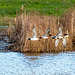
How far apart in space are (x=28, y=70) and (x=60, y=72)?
4.51 ft

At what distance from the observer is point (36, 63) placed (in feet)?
49.8

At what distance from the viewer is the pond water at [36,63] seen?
13695 mm

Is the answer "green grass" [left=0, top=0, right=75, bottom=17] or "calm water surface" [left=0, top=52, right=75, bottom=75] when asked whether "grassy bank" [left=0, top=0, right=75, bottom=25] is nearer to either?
"green grass" [left=0, top=0, right=75, bottom=17]

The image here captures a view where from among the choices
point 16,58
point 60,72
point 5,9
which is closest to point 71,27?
point 16,58

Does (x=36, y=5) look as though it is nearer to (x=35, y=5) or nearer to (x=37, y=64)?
(x=35, y=5)

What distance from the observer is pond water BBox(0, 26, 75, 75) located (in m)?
13.7

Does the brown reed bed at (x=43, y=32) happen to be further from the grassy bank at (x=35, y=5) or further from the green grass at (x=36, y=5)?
the green grass at (x=36, y=5)

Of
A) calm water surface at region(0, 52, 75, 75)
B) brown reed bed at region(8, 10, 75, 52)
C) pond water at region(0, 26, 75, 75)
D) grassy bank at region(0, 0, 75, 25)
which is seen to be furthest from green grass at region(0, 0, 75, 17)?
calm water surface at region(0, 52, 75, 75)

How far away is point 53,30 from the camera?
1728 centimetres

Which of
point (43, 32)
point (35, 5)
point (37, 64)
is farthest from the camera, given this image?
point (35, 5)

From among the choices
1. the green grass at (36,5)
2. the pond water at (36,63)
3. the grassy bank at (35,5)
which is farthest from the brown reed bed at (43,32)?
the green grass at (36,5)

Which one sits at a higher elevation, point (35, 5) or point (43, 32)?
point (35, 5)

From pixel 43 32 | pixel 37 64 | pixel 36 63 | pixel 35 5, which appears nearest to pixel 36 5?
pixel 35 5

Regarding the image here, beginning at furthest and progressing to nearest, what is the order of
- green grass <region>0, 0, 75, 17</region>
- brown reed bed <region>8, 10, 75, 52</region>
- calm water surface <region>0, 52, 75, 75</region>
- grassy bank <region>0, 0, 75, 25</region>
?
1. green grass <region>0, 0, 75, 17</region>
2. grassy bank <region>0, 0, 75, 25</region>
3. brown reed bed <region>8, 10, 75, 52</region>
4. calm water surface <region>0, 52, 75, 75</region>
